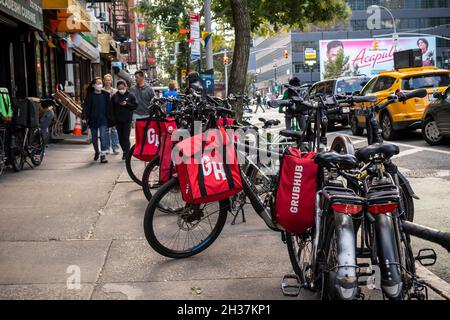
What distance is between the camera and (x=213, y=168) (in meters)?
4.72

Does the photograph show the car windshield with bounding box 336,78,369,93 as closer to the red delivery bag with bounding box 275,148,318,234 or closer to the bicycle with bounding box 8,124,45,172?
the bicycle with bounding box 8,124,45,172

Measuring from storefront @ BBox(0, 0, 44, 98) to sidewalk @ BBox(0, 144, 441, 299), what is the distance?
633 cm

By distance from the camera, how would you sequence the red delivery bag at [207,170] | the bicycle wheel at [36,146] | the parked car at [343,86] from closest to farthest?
the red delivery bag at [207,170] < the bicycle wheel at [36,146] < the parked car at [343,86]

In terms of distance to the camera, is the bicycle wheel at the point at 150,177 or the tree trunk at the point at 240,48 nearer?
the bicycle wheel at the point at 150,177

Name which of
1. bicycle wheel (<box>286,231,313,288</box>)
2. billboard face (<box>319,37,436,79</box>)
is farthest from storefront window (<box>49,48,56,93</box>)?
billboard face (<box>319,37,436,79</box>)

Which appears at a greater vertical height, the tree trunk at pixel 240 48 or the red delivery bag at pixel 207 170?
the tree trunk at pixel 240 48

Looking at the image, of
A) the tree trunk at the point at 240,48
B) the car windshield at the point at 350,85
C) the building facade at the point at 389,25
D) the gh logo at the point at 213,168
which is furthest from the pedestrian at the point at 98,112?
the building facade at the point at 389,25

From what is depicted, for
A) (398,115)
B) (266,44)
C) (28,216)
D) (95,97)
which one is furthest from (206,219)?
(266,44)

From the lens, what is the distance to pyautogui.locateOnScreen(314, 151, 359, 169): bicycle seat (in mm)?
3383

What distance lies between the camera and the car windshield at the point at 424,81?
50.6 ft

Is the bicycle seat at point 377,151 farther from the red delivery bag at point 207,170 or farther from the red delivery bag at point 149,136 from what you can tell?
the red delivery bag at point 149,136

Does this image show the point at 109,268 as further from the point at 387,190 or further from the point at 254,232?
the point at 387,190

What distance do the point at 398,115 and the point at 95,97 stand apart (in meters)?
7.67
